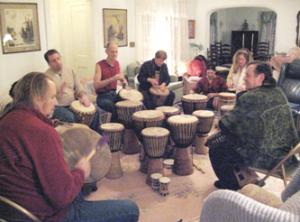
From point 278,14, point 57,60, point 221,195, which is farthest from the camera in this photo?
point 278,14

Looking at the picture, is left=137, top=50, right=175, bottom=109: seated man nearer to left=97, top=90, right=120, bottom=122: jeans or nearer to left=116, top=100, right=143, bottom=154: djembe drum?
left=97, top=90, right=120, bottom=122: jeans

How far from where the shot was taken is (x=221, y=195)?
105 cm

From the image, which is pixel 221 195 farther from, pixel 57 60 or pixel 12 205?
pixel 57 60

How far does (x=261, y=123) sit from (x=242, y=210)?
5.17 ft

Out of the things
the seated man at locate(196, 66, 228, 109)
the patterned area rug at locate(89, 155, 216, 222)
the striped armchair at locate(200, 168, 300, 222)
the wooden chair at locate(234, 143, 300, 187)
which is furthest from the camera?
the seated man at locate(196, 66, 228, 109)

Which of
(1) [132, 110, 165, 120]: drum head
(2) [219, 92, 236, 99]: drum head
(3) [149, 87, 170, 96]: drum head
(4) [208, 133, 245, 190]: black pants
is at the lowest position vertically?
(4) [208, 133, 245, 190]: black pants

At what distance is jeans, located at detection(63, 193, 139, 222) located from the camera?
66.1 inches

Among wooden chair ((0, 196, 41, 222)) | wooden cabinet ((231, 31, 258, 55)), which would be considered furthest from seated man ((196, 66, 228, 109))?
wooden cabinet ((231, 31, 258, 55))

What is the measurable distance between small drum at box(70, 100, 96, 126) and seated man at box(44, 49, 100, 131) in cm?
4

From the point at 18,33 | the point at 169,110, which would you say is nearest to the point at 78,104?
the point at 169,110

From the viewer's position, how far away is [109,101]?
13.4 feet

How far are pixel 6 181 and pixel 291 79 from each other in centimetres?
424

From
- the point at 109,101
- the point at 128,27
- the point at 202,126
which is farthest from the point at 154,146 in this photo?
the point at 128,27

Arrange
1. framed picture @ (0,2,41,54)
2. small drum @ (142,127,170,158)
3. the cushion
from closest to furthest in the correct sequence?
the cushion < small drum @ (142,127,170,158) < framed picture @ (0,2,41,54)
